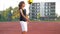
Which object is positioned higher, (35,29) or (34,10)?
(34,10)

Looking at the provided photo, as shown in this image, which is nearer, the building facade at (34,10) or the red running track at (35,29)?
the red running track at (35,29)

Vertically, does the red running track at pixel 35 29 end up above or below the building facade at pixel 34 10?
below

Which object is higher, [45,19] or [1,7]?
[1,7]

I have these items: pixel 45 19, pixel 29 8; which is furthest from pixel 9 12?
pixel 45 19

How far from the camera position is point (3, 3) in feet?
55.3

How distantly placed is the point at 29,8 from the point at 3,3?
207 centimetres

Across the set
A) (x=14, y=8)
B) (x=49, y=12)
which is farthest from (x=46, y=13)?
(x=14, y=8)

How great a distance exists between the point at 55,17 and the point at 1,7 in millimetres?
4162

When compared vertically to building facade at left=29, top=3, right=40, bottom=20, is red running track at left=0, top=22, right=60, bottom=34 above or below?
below

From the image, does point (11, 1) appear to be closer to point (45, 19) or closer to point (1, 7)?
point (1, 7)

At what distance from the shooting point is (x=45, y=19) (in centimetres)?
1706

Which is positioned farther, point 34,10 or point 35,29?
point 34,10

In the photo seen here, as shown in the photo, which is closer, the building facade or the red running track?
the red running track

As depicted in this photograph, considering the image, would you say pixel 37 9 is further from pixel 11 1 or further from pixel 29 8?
pixel 11 1
